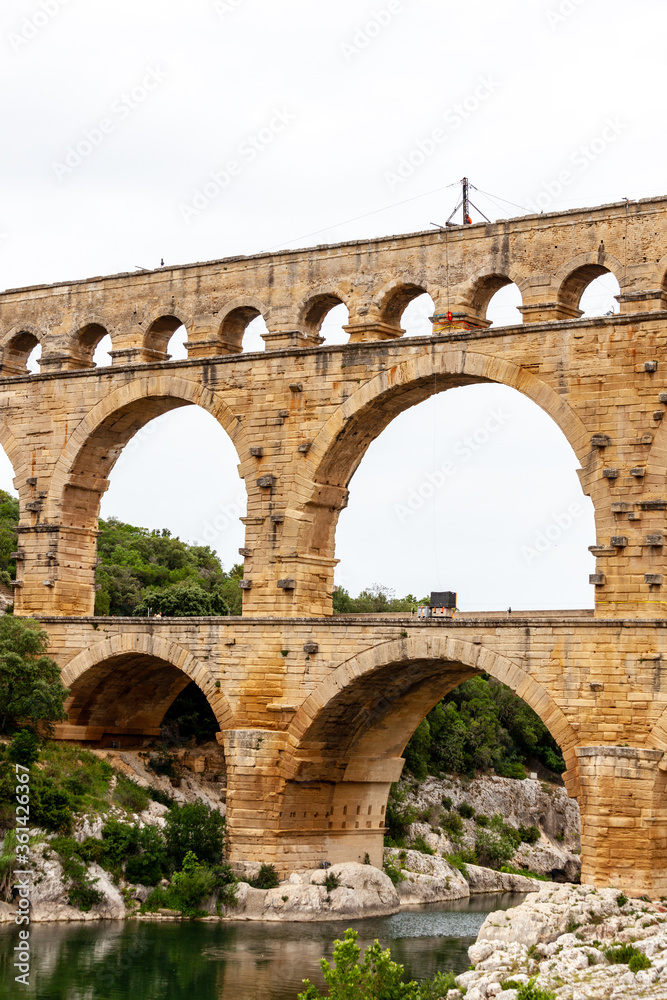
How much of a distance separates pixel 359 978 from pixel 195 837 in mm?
11881

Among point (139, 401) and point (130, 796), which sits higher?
point (139, 401)

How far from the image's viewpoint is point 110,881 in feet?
110

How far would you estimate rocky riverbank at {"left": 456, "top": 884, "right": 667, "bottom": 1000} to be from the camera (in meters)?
25.2

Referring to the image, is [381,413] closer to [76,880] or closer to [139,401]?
[139,401]

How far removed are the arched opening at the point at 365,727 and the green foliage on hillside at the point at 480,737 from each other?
31.0ft

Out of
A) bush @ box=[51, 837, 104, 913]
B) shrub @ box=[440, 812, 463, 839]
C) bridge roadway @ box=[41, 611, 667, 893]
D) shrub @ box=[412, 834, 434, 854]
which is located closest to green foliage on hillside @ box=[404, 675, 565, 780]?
shrub @ box=[440, 812, 463, 839]

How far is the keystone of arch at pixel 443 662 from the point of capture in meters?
30.0

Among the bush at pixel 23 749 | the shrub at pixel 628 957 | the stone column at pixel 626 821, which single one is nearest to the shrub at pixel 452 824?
the bush at pixel 23 749

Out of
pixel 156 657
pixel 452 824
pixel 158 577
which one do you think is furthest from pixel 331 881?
pixel 158 577

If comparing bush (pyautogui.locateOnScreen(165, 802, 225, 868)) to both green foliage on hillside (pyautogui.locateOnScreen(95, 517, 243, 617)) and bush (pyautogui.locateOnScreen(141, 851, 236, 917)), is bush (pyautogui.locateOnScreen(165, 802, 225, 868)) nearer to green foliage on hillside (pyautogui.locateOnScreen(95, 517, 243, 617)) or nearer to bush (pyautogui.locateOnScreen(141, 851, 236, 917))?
bush (pyautogui.locateOnScreen(141, 851, 236, 917))

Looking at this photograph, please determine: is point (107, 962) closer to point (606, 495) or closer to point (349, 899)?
point (349, 899)

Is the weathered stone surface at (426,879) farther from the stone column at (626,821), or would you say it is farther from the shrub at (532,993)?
the shrub at (532,993)

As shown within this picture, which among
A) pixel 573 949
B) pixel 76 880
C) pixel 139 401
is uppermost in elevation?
pixel 139 401

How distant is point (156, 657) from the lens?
3747 cm
